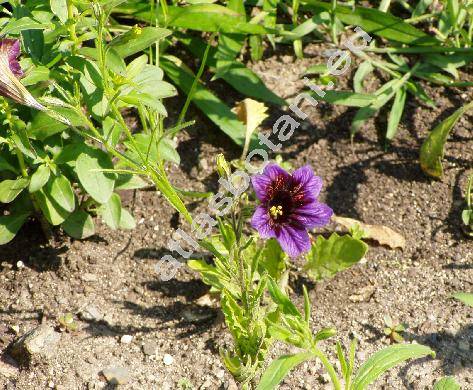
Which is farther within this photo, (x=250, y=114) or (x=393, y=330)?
(x=250, y=114)

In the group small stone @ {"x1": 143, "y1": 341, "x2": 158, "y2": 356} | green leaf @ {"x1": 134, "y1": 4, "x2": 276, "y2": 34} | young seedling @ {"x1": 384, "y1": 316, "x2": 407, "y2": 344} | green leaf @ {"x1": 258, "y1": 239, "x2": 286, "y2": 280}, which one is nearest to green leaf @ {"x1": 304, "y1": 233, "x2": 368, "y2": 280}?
green leaf @ {"x1": 258, "y1": 239, "x2": 286, "y2": 280}

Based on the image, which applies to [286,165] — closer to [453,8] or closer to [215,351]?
[215,351]

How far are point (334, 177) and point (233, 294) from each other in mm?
741

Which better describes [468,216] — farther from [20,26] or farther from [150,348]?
[20,26]

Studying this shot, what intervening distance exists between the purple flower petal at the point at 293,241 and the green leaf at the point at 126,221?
0.60 meters

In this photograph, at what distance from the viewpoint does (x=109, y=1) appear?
7.36 feet

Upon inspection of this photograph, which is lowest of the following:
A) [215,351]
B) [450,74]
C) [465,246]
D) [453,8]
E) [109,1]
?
[215,351]

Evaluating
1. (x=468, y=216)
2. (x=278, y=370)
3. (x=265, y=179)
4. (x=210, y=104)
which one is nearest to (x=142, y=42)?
(x=265, y=179)

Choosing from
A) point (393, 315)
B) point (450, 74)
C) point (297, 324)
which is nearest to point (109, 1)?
point (297, 324)

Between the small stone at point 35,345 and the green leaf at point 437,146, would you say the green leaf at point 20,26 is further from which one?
the green leaf at point 437,146

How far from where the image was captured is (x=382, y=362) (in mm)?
2053

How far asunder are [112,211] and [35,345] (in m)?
0.45

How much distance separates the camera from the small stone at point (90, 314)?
250 cm

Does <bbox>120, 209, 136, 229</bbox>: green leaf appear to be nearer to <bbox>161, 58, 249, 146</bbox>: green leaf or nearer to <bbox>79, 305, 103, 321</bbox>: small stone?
<bbox>79, 305, 103, 321</bbox>: small stone
